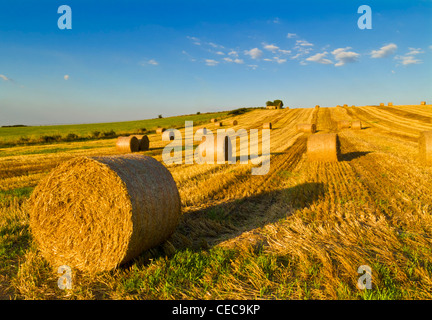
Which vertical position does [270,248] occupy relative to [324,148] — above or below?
below

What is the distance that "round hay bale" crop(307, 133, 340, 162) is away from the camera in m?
12.1

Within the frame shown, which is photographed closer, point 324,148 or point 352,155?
point 324,148

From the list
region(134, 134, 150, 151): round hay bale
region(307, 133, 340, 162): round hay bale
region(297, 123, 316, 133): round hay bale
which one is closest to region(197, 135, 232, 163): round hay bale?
region(307, 133, 340, 162): round hay bale

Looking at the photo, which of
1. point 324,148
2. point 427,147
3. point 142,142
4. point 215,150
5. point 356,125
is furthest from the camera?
point 356,125

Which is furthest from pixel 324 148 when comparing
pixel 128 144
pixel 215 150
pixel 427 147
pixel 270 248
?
pixel 128 144

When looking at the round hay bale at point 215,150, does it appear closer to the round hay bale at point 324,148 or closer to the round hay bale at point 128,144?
the round hay bale at point 324,148

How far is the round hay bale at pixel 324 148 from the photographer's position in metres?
12.1

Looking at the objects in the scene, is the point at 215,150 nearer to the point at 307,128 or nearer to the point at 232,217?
the point at 232,217

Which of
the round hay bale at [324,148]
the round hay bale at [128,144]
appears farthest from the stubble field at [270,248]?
the round hay bale at [128,144]

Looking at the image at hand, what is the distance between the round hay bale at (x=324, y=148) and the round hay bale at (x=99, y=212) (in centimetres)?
904

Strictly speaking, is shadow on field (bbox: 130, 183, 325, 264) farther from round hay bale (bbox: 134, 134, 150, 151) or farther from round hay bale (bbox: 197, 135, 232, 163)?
round hay bale (bbox: 134, 134, 150, 151)

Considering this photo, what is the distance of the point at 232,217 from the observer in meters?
6.20

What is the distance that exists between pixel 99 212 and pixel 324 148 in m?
10.3
